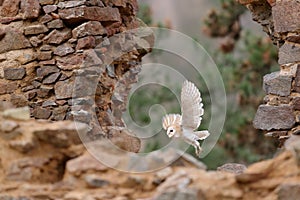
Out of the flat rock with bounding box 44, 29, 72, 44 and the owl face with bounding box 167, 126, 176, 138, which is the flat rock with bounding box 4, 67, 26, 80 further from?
the owl face with bounding box 167, 126, 176, 138

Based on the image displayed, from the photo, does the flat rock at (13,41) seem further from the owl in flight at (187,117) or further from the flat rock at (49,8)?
the owl in flight at (187,117)

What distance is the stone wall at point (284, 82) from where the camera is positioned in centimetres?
500

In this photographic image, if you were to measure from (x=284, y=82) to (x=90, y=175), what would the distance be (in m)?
2.23

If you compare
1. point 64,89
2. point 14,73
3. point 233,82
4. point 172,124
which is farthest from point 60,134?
point 233,82

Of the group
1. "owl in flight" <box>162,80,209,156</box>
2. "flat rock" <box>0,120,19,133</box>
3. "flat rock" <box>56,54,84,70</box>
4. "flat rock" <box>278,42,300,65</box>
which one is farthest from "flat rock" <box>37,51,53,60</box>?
"flat rock" <box>0,120,19,133</box>

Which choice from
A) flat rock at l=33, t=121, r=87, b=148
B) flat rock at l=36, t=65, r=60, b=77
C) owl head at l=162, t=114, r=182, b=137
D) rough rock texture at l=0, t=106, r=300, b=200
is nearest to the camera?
rough rock texture at l=0, t=106, r=300, b=200

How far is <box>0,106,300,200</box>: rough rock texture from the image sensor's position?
3.03 m

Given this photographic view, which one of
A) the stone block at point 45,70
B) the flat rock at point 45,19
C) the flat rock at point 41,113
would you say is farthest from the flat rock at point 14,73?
the flat rock at point 45,19

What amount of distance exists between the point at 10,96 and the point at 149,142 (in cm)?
752

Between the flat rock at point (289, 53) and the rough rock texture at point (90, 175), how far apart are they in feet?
6.25

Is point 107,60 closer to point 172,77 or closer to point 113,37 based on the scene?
point 113,37

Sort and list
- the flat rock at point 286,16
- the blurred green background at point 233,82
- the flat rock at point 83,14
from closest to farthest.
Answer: the flat rock at point 286,16, the flat rock at point 83,14, the blurred green background at point 233,82

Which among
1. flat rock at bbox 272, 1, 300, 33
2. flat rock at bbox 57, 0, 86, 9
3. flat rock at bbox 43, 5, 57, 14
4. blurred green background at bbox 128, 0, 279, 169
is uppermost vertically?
flat rock at bbox 272, 1, 300, 33

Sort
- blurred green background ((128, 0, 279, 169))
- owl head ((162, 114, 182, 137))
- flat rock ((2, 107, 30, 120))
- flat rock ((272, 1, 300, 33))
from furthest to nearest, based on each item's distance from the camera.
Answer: blurred green background ((128, 0, 279, 169)), owl head ((162, 114, 182, 137)), flat rock ((272, 1, 300, 33)), flat rock ((2, 107, 30, 120))
